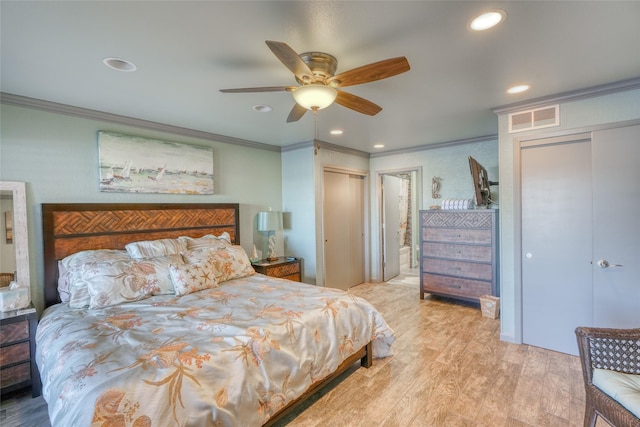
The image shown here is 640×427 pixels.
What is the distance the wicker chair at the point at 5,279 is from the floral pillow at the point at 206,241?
1355 millimetres

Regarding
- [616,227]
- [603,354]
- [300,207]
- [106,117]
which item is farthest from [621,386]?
[106,117]

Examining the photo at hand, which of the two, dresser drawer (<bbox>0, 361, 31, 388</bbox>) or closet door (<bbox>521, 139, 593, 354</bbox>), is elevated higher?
closet door (<bbox>521, 139, 593, 354</bbox>)

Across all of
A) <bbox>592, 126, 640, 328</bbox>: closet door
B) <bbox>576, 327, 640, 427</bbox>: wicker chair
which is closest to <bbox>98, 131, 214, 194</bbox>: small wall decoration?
<bbox>576, 327, 640, 427</bbox>: wicker chair

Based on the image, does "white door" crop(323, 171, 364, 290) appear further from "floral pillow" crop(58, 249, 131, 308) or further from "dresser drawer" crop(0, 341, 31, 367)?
"dresser drawer" crop(0, 341, 31, 367)

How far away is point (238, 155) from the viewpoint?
426cm

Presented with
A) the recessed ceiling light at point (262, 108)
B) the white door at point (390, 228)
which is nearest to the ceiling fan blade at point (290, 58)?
the recessed ceiling light at point (262, 108)

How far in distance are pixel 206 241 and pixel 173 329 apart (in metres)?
1.73

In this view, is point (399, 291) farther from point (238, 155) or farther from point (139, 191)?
point (139, 191)

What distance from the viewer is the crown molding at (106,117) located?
2533 millimetres

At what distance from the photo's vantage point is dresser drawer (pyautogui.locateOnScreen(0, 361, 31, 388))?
7.09ft

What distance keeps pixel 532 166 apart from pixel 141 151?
410cm

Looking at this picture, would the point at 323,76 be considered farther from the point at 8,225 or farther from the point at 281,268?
the point at 8,225

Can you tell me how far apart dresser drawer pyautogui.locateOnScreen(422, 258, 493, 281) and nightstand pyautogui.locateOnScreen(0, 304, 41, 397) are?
447 centimetres

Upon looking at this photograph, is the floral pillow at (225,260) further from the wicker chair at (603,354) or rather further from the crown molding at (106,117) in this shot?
the wicker chair at (603,354)
